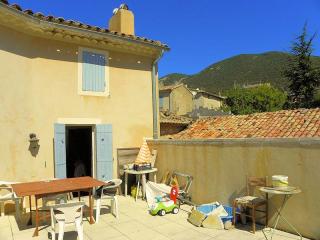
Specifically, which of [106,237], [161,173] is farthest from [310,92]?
[106,237]

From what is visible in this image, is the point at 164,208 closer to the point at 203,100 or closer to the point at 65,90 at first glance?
the point at 65,90

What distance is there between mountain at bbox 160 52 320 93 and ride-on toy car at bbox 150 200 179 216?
2342 inches

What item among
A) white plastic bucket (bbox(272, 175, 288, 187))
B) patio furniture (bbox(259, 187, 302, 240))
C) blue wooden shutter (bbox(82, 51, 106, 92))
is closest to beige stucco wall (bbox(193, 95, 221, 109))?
blue wooden shutter (bbox(82, 51, 106, 92))

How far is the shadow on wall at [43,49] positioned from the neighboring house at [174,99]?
86.0 ft

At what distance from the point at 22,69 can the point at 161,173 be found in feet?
17.3

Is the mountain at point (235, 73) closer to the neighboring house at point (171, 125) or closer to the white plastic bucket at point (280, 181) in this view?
the neighboring house at point (171, 125)

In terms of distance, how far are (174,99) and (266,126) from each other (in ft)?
84.0

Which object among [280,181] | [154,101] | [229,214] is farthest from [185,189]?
[154,101]

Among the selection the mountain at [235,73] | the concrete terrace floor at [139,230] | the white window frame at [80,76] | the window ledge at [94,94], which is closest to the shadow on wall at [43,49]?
the white window frame at [80,76]

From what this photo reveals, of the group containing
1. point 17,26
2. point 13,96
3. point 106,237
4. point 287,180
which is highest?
point 17,26

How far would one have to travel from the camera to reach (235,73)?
8062 cm

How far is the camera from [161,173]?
10.6 meters

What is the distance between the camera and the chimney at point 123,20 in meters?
12.2

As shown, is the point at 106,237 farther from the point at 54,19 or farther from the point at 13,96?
the point at 54,19
